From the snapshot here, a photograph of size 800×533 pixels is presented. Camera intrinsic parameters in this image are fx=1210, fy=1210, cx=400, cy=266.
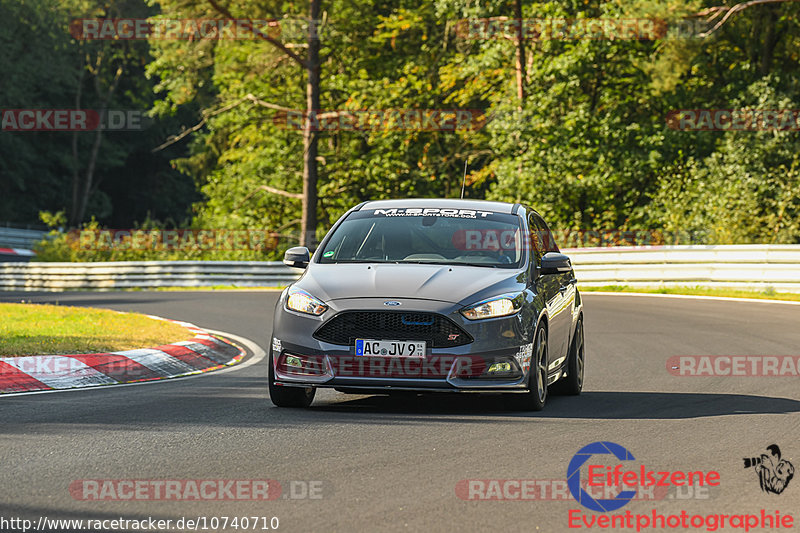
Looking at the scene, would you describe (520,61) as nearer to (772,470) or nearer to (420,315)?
(420,315)

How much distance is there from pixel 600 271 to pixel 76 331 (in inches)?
679

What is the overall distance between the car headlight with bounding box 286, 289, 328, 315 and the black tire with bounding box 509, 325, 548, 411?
1.67 meters

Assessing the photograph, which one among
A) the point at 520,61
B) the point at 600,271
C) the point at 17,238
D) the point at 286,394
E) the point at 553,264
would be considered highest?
the point at 520,61

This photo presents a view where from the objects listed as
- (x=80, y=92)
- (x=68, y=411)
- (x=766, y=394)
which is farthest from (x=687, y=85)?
(x=80, y=92)

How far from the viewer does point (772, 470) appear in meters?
7.09

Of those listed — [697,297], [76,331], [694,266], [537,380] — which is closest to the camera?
[537,380]

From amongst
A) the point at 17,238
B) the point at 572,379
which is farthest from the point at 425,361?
the point at 17,238

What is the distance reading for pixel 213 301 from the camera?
2586cm

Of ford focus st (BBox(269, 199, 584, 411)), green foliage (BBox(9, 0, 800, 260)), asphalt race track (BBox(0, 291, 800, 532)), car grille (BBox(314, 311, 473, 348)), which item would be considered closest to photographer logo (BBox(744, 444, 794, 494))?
asphalt race track (BBox(0, 291, 800, 532))

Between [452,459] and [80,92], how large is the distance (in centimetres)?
7165

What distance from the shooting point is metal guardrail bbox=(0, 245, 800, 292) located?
25.4 metres

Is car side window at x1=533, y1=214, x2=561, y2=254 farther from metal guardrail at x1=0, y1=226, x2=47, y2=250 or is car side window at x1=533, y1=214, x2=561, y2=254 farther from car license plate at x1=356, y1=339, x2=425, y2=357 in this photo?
metal guardrail at x1=0, y1=226, x2=47, y2=250

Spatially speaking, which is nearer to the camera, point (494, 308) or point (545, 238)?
point (494, 308)

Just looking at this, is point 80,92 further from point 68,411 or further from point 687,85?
point 68,411
